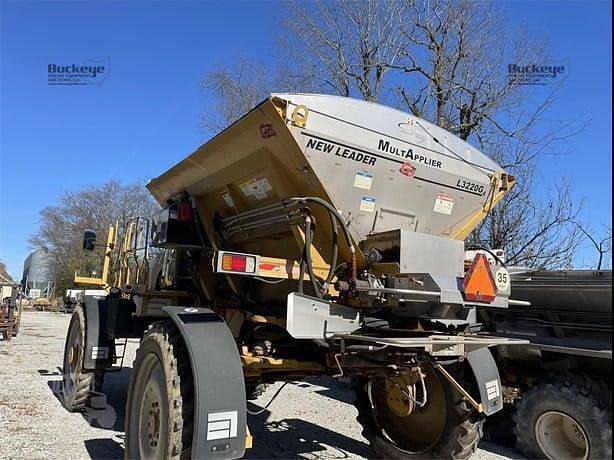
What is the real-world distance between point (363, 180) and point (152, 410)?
2368mm

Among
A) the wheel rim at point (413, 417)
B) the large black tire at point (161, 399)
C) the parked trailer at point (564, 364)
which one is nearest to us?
the large black tire at point (161, 399)

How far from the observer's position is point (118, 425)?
592 cm

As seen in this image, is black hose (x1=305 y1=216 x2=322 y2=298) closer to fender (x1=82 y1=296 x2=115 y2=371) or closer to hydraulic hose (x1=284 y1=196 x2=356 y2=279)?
hydraulic hose (x1=284 y1=196 x2=356 y2=279)

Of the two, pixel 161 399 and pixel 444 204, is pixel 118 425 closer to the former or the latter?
pixel 161 399

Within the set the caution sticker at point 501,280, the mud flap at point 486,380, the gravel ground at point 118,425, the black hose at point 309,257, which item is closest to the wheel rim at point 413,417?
the mud flap at point 486,380

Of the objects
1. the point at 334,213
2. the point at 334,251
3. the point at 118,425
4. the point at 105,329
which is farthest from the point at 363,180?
the point at 105,329

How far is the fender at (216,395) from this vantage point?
10.8 ft

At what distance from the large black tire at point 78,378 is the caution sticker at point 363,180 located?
4.39 meters

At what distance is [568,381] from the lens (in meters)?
5.13

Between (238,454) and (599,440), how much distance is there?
344cm

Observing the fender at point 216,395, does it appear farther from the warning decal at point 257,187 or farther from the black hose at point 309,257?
the warning decal at point 257,187

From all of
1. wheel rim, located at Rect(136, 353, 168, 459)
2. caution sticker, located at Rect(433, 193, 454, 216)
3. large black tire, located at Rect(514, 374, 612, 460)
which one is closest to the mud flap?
large black tire, located at Rect(514, 374, 612, 460)

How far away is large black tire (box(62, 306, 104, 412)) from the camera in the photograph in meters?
6.45

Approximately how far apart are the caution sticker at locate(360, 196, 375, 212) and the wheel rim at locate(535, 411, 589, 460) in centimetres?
300
